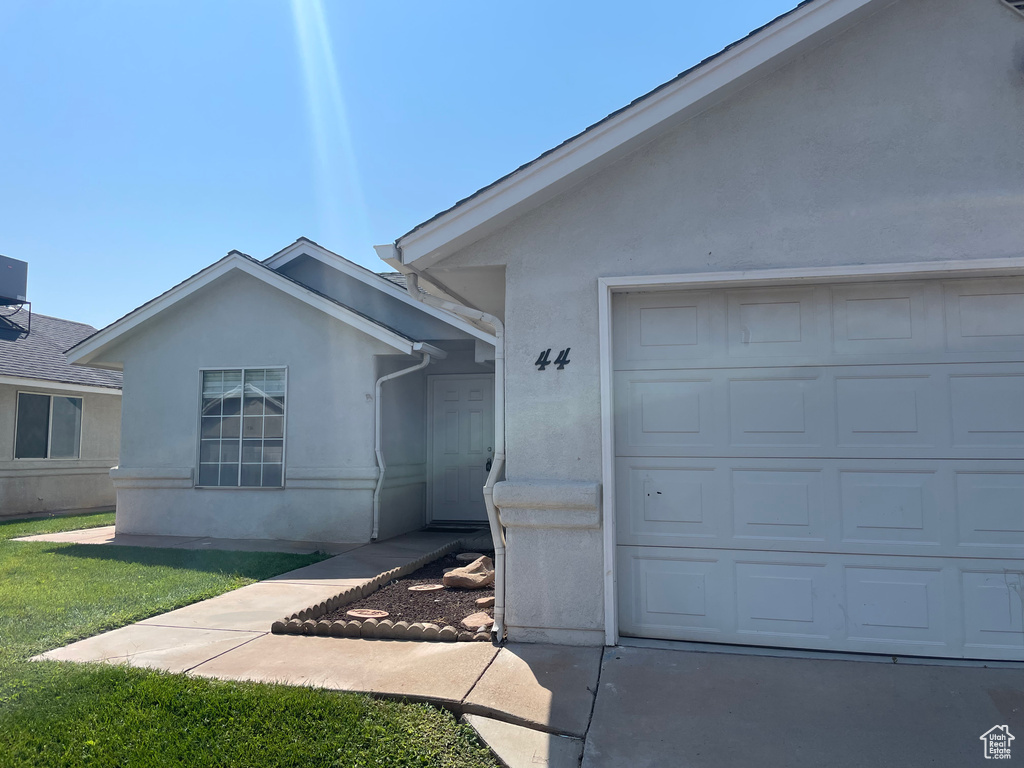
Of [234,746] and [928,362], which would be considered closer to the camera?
[234,746]

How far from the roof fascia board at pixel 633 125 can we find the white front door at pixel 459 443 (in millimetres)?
6346

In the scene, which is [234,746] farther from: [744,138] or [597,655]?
[744,138]

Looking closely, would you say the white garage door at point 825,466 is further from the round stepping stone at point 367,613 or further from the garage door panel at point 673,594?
the round stepping stone at point 367,613

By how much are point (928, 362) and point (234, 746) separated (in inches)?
192

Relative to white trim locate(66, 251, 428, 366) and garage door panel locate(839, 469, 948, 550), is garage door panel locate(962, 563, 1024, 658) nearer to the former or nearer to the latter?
garage door panel locate(839, 469, 948, 550)

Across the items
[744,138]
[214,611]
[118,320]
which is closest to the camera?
[744,138]

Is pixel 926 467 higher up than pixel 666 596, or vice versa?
pixel 926 467

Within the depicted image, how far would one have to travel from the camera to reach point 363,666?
14.7 feet

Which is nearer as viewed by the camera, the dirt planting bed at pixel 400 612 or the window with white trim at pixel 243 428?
the dirt planting bed at pixel 400 612

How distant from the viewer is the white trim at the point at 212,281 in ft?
31.7

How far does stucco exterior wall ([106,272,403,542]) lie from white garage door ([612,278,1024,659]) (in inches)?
222

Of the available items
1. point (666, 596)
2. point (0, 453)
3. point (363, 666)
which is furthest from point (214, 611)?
point (0, 453)

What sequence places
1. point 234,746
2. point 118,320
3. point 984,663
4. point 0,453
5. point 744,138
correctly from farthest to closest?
point 0,453
point 118,320
point 744,138
point 984,663
point 234,746

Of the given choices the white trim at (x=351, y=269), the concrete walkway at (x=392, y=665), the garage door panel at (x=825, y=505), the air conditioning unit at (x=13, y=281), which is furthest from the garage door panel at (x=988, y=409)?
the air conditioning unit at (x=13, y=281)
